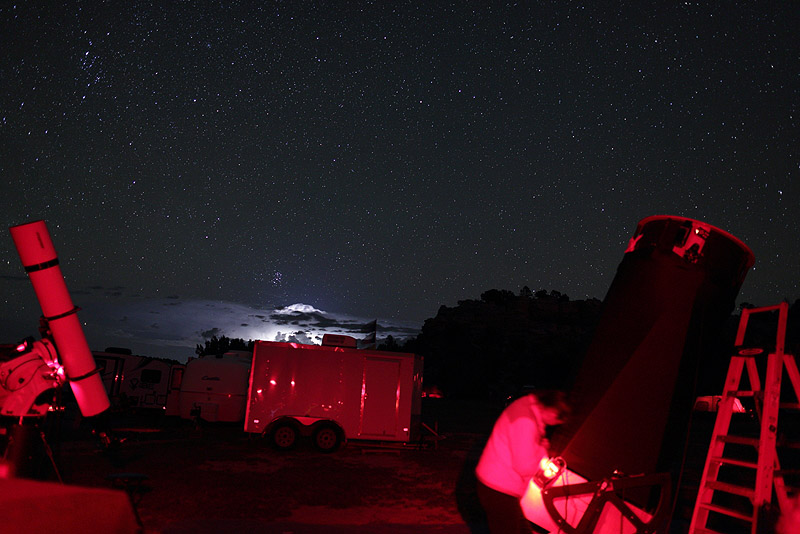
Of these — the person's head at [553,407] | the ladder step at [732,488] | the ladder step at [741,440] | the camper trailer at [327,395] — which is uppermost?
the person's head at [553,407]

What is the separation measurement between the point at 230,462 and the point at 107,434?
5.17 meters

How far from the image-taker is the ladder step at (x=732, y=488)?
477 cm

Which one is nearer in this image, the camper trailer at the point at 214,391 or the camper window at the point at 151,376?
the camper trailer at the point at 214,391

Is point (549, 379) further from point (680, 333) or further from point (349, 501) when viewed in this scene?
point (680, 333)

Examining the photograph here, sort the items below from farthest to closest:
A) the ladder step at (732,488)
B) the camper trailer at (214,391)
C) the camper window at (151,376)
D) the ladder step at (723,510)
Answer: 1. the camper window at (151,376)
2. the camper trailer at (214,391)
3. the ladder step at (723,510)
4. the ladder step at (732,488)

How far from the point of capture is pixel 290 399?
45.9 feet

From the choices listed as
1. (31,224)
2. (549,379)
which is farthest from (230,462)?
(549,379)

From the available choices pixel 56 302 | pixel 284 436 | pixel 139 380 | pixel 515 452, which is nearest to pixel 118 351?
pixel 139 380

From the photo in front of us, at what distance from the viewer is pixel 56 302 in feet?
22.0

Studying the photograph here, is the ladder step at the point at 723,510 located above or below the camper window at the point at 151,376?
above

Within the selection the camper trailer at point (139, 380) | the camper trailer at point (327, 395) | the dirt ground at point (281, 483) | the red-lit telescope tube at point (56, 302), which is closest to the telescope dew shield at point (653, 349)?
the dirt ground at point (281, 483)

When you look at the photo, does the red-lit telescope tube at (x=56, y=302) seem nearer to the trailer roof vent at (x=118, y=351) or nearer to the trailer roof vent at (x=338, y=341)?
the trailer roof vent at (x=338, y=341)

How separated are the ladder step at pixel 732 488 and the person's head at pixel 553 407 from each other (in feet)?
7.00

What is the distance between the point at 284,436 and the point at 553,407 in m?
11.3
